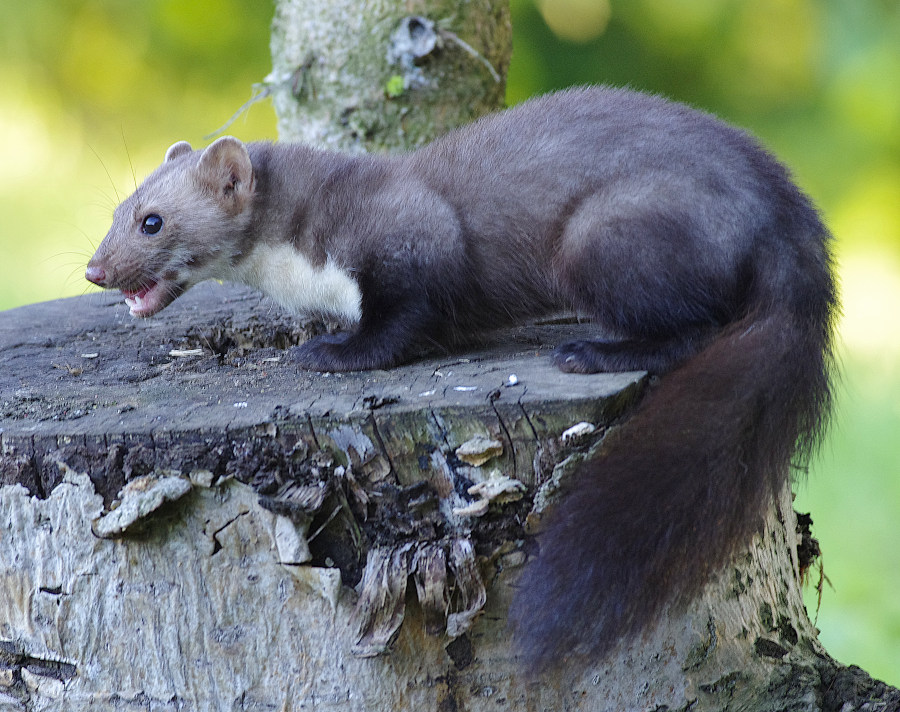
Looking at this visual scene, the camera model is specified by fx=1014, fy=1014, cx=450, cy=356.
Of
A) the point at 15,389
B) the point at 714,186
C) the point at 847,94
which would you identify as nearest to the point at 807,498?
the point at 847,94

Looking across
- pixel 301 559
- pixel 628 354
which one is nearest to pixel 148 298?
pixel 301 559

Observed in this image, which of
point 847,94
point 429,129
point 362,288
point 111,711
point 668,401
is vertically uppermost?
point 847,94

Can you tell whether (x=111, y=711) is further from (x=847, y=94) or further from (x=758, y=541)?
(x=847, y=94)

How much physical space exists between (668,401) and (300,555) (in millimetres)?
653

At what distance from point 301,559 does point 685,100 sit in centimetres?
410

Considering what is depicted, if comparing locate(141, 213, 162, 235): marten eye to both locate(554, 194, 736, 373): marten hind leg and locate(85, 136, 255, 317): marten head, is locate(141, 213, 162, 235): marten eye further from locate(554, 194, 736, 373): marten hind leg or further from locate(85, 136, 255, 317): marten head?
locate(554, 194, 736, 373): marten hind leg

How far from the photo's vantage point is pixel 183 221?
239cm

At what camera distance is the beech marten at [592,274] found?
5.09ft

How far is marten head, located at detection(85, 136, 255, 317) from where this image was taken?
2.37 metres

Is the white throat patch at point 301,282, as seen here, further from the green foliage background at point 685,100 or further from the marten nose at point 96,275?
the green foliage background at point 685,100

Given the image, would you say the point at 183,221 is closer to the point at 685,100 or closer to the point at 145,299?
the point at 145,299

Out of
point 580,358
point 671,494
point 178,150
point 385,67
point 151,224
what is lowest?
point 671,494

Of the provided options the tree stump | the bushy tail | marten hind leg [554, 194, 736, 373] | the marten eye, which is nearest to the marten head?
the marten eye

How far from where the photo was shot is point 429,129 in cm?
323
